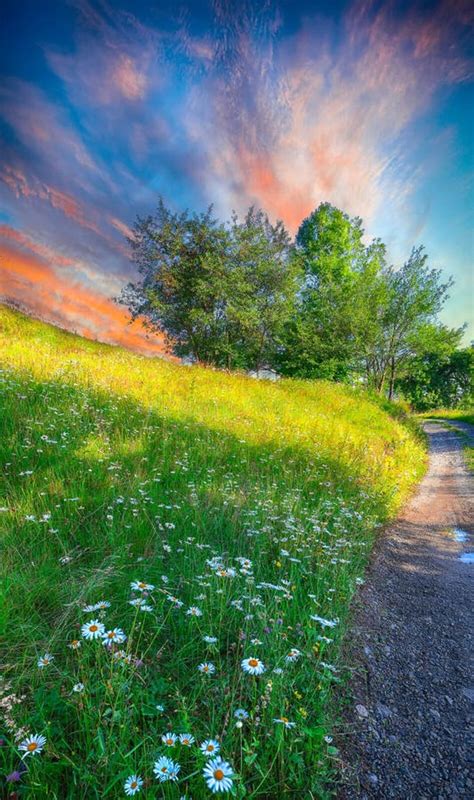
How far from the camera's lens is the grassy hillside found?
5.41 ft

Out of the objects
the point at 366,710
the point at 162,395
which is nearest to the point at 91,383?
the point at 162,395

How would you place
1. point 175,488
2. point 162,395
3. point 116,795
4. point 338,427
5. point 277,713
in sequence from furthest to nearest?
point 338,427 < point 162,395 < point 175,488 < point 277,713 < point 116,795

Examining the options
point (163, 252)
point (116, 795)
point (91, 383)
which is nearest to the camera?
point (116, 795)

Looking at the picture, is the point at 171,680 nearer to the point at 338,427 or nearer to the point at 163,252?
the point at 338,427

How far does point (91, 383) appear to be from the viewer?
831 cm

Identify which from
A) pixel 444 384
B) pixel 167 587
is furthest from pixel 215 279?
pixel 444 384

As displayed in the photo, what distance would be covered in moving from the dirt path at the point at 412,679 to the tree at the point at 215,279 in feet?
67.1

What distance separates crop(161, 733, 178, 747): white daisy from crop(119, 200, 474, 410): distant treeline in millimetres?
22643

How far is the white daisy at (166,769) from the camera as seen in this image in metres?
1.34

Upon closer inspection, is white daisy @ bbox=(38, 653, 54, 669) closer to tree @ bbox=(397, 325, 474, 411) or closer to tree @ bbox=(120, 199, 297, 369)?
tree @ bbox=(120, 199, 297, 369)

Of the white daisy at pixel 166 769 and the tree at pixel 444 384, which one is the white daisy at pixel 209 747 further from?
the tree at pixel 444 384

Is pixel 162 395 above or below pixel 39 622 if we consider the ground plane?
above

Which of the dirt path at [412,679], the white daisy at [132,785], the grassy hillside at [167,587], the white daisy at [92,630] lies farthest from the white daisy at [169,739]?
the dirt path at [412,679]

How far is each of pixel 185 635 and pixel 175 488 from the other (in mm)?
2420
